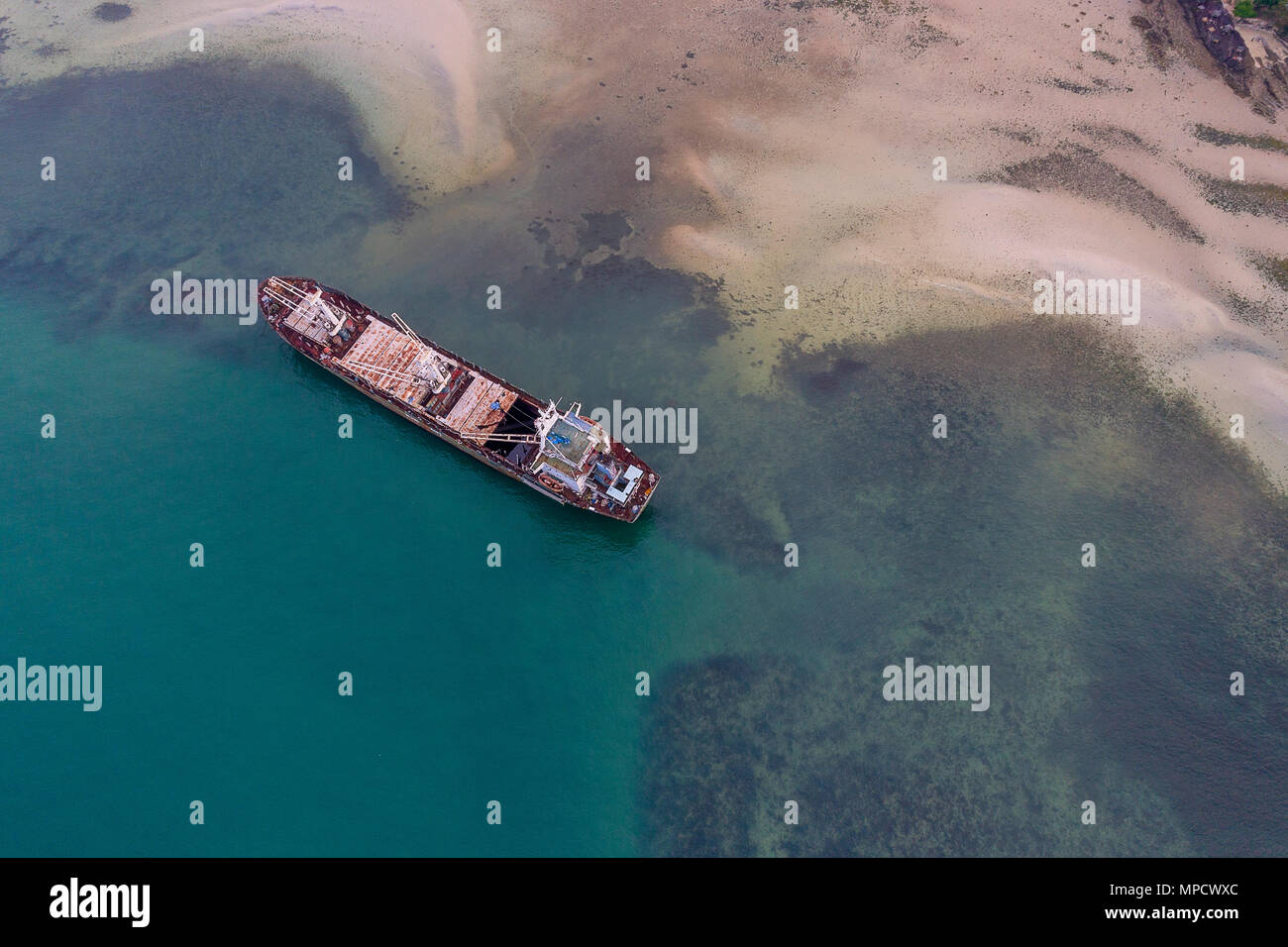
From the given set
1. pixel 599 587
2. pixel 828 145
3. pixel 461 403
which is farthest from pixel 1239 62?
pixel 461 403

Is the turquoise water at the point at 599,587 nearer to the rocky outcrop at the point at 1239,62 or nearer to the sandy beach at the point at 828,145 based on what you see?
the sandy beach at the point at 828,145

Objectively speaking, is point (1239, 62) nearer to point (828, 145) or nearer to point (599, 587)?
point (828, 145)

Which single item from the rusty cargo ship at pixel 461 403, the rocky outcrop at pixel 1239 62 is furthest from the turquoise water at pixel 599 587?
the rocky outcrop at pixel 1239 62

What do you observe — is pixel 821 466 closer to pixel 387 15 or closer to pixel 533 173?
pixel 533 173

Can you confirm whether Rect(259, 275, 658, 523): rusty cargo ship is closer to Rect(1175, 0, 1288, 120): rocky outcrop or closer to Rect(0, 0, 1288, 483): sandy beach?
Rect(0, 0, 1288, 483): sandy beach

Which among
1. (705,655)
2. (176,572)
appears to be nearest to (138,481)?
(176,572)

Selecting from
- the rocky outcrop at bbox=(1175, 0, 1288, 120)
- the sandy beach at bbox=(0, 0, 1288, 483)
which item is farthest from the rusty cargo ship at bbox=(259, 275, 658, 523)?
the rocky outcrop at bbox=(1175, 0, 1288, 120)
